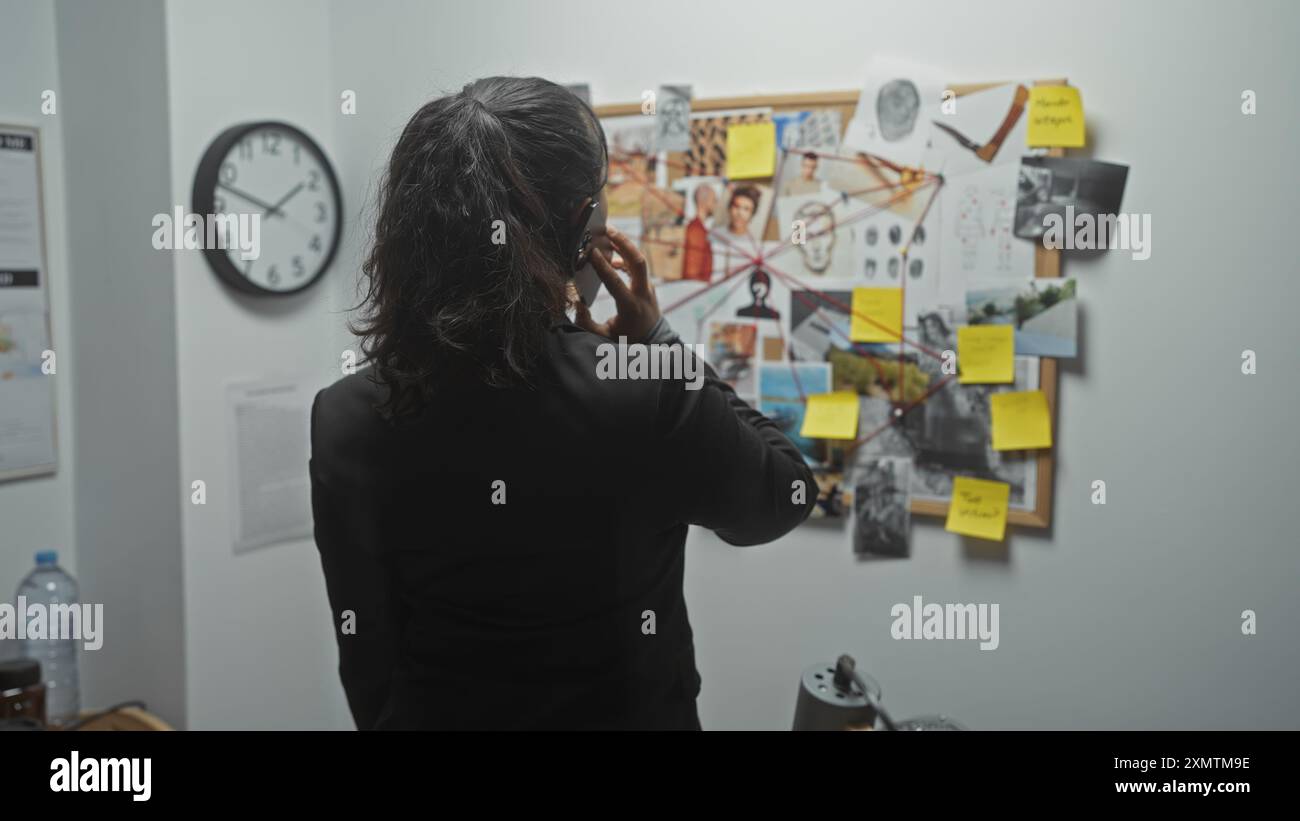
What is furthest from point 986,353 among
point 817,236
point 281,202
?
point 281,202

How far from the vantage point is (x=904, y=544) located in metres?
1.71

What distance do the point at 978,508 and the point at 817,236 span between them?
56 centimetres

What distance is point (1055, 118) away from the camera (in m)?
1.54

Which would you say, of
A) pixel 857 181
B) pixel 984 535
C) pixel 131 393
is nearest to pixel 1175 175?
pixel 857 181

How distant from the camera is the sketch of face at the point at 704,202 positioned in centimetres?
183

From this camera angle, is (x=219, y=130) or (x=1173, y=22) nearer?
(x=1173, y=22)

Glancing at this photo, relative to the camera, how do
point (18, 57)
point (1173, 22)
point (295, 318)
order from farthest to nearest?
point (295, 318) < point (18, 57) < point (1173, 22)

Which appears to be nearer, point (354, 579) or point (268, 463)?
point (354, 579)

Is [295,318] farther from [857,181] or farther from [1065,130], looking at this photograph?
[1065,130]

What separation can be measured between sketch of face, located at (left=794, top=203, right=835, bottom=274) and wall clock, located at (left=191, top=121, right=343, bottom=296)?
102 centimetres

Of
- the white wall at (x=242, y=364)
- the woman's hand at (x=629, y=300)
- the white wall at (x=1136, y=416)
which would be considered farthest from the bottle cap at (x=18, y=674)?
the woman's hand at (x=629, y=300)

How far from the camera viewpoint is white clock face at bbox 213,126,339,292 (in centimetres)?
187

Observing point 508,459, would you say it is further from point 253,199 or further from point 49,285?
point 49,285
